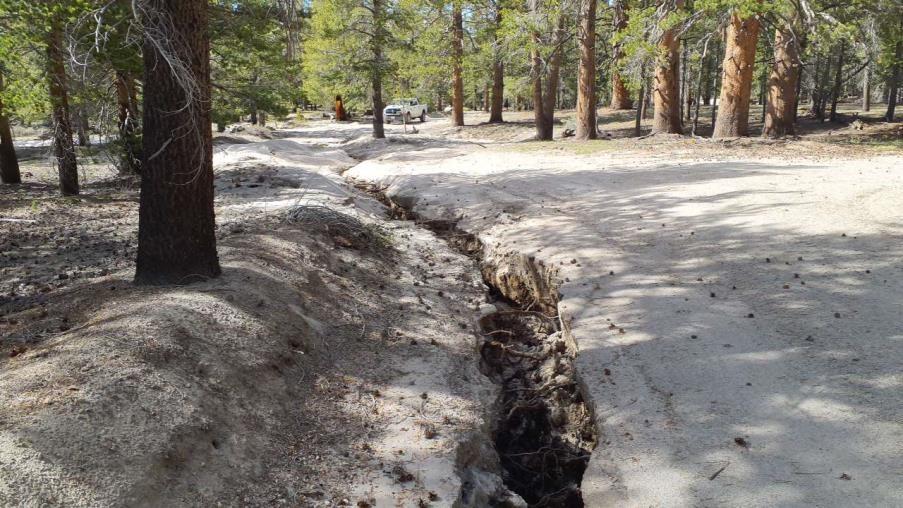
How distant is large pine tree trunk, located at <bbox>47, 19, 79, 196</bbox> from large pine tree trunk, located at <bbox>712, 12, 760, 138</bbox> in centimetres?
1435

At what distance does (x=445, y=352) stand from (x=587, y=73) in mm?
14851

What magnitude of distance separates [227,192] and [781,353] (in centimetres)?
1045

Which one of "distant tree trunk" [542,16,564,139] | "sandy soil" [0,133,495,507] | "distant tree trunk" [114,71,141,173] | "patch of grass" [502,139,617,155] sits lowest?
"sandy soil" [0,133,495,507]

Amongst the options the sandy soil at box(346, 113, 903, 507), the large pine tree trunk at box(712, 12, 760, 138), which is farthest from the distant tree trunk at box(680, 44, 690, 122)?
the sandy soil at box(346, 113, 903, 507)

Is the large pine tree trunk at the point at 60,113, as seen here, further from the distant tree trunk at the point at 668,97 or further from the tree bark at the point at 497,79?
the distant tree trunk at the point at 668,97

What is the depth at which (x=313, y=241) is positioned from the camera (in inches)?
309

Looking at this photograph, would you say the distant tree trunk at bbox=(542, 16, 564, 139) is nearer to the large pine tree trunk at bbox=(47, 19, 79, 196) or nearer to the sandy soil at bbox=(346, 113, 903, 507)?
the sandy soil at bbox=(346, 113, 903, 507)

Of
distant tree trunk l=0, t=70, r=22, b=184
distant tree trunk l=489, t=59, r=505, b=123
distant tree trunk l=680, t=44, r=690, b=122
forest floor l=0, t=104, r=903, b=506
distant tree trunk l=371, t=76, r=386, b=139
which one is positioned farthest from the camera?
distant tree trunk l=489, t=59, r=505, b=123

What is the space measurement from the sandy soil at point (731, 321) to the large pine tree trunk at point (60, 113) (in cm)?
638

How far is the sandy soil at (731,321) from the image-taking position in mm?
3617

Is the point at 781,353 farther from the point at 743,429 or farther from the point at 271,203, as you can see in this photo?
the point at 271,203

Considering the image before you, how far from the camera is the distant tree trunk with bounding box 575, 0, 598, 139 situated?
17.7 m

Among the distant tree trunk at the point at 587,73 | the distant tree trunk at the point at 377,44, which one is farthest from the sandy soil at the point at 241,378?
the distant tree trunk at the point at 377,44

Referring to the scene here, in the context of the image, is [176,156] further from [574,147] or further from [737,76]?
[737,76]
